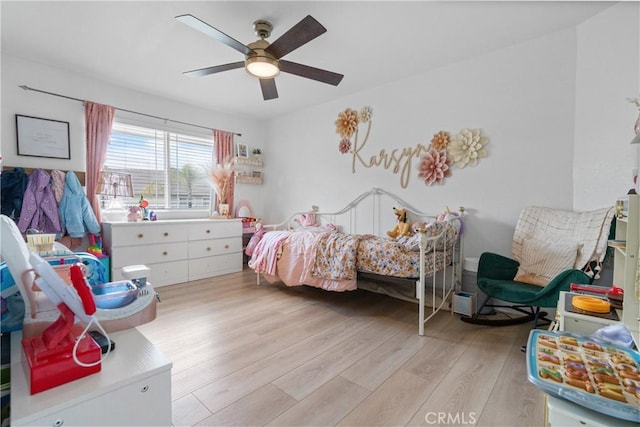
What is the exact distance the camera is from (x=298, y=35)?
1.78 meters

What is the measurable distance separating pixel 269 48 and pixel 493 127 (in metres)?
2.05

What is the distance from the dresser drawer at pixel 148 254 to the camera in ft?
9.97

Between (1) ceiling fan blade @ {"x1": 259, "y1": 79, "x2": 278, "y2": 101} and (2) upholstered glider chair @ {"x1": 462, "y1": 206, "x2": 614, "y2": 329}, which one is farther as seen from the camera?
(1) ceiling fan blade @ {"x1": 259, "y1": 79, "x2": 278, "y2": 101}

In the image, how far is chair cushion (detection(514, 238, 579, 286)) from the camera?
2086 millimetres

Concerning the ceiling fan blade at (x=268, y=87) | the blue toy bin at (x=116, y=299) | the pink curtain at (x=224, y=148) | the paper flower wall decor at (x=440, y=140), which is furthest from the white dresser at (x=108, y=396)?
the pink curtain at (x=224, y=148)

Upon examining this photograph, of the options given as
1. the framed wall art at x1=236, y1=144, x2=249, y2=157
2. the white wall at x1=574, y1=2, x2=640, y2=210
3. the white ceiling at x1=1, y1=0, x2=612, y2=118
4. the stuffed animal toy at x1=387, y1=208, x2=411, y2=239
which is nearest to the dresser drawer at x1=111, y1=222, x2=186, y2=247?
the framed wall art at x1=236, y1=144, x2=249, y2=157

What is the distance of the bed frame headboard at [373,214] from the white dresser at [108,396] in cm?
274

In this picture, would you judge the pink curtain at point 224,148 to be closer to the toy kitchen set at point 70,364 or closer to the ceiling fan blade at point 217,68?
the ceiling fan blade at point 217,68

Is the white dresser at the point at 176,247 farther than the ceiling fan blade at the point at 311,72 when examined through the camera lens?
Yes

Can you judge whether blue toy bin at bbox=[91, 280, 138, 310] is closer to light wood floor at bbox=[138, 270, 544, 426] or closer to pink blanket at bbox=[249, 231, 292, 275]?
light wood floor at bbox=[138, 270, 544, 426]

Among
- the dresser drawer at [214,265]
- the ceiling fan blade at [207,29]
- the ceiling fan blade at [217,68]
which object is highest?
the ceiling fan blade at [207,29]

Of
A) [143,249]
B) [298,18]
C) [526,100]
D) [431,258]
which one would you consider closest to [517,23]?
[526,100]

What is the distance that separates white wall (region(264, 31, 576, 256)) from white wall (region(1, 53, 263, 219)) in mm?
2298

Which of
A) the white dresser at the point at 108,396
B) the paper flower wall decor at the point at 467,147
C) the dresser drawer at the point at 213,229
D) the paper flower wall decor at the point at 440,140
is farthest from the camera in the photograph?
the dresser drawer at the point at 213,229
